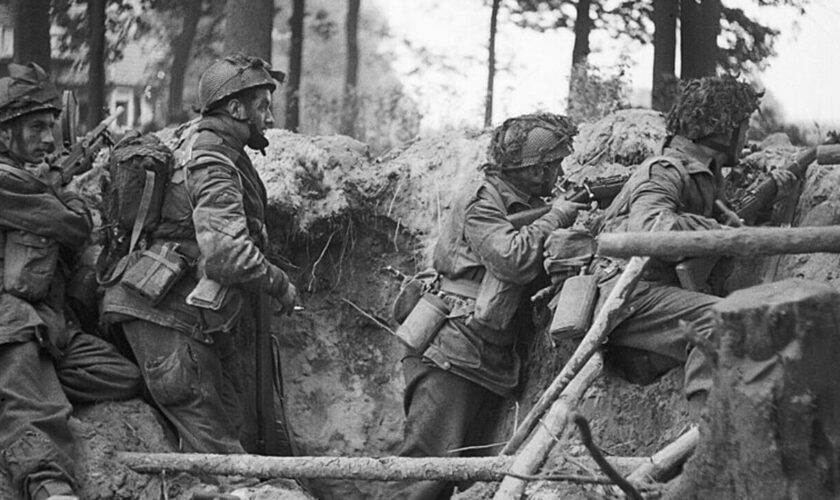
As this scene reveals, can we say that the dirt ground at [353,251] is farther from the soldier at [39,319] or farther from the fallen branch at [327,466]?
the soldier at [39,319]

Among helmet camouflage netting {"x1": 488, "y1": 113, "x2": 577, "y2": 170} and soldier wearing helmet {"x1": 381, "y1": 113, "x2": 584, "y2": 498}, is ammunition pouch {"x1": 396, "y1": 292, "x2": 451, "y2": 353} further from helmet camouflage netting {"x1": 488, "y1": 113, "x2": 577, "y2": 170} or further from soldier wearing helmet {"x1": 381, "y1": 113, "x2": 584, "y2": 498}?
helmet camouflage netting {"x1": 488, "y1": 113, "x2": 577, "y2": 170}

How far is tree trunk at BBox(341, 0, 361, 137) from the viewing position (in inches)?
572

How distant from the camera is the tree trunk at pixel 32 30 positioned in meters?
14.0

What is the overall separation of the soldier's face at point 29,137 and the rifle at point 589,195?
115 inches

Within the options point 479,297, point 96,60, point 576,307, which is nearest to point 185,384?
point 479,297

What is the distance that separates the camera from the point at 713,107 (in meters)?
9.07

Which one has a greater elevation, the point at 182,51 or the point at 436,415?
the point at 182,51

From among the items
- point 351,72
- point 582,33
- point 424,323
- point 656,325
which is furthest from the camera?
point 351,72

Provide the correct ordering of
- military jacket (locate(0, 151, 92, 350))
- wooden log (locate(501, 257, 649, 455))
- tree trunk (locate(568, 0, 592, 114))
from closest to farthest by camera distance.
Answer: wooden log (locate(501, 257, 649, 455))
military jacket (locate(0, 151, 92, 350))
tree trunk (locate(568, 0, 592, 114))

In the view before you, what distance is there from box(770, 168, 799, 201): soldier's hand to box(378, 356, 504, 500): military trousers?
7.18 feet

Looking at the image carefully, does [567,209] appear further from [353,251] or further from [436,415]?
[353,251]

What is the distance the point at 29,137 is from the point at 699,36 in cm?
587

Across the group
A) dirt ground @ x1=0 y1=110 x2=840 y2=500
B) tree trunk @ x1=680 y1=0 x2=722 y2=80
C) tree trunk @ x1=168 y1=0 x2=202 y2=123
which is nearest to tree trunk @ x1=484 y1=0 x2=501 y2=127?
tree trunk @ x1=680 y1=0 x2=722 y2=80

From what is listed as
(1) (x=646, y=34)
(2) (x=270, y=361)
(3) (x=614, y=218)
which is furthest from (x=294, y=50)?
(3) (x=614, y=218)
